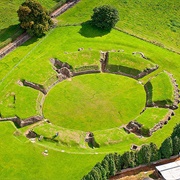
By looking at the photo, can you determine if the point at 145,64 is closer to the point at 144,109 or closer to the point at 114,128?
the point at 144,109

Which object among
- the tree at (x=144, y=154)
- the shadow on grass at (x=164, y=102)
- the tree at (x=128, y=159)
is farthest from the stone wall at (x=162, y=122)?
the tree at (x=128, y=159)

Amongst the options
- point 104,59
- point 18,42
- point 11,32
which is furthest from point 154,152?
point 11,32

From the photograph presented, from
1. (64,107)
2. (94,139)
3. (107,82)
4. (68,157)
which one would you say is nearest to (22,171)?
(68,157)

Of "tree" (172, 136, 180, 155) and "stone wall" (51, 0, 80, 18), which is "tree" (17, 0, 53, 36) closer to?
"stone wall" (51, 0, 80, 18)

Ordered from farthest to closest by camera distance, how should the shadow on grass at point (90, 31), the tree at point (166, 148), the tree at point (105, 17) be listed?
the shadow on grass at point (90, 31)
the tree at point (105, 17)
the tree at point (166, 148)

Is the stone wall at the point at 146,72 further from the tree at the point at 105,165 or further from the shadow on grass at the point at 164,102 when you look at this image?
the tree at the point at 105,165

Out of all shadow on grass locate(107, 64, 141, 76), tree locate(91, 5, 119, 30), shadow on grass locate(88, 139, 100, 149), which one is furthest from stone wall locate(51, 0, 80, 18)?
shadow on grass locate(88, 139, 100, 149)
